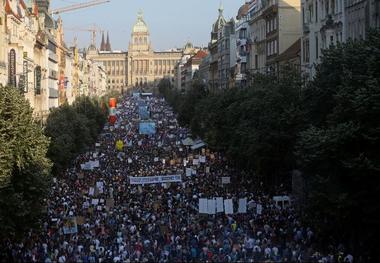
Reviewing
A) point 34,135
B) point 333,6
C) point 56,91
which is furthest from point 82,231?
point 56,91

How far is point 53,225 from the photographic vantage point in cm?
4109

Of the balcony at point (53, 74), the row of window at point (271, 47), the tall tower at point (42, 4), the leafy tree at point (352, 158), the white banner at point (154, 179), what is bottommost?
the white banner at point (154, 179)

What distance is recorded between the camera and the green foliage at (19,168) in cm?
3403

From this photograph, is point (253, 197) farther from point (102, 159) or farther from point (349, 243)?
point (102, 159)

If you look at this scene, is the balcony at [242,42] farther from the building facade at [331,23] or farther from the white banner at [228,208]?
the white banner at [228,208]

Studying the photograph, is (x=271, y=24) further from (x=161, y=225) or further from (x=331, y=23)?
(x=161, y=225)

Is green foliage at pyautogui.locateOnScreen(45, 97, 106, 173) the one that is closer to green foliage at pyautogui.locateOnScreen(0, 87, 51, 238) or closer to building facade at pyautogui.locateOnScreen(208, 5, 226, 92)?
green foliage at pyautogui.locateOnScreen(0, 87, 51, 238)

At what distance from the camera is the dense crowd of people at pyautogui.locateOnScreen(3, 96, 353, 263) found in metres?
32.5

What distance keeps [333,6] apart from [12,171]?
29.0m

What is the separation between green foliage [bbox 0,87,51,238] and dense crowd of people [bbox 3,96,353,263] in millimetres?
1378

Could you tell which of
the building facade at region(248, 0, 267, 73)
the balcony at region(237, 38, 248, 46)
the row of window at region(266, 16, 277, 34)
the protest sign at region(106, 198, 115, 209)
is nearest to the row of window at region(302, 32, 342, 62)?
the protest sign at region(106, 198, 115, 209)

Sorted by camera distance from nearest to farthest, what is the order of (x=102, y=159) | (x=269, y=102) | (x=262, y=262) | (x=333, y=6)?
(x=262, y=262) < (x=269, y=102) < (x=333, y=6) < (x=102, y=159)

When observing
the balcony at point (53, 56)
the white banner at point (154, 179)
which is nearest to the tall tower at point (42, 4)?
the balcony at point (53, 56)

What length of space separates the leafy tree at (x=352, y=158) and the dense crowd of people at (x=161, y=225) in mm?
1424
